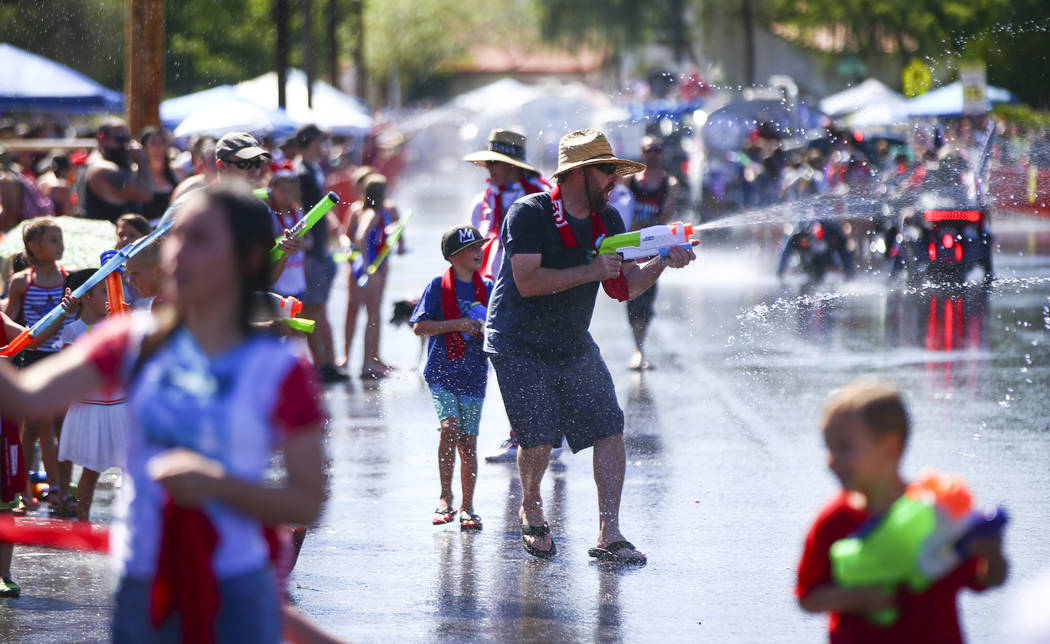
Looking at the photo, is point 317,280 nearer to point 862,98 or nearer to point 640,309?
point 640,309

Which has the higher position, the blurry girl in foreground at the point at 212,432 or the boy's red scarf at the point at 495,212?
the boy's red scarf at the point at 495,212

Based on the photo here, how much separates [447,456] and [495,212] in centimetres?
216

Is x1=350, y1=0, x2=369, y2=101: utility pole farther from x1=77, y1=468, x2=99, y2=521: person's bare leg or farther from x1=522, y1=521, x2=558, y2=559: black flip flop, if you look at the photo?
x1=522, y1=521, x2=558, y2=559: black flip flop

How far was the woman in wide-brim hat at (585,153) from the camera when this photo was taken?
606 cm

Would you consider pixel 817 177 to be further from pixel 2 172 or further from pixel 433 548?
pixel 433 548

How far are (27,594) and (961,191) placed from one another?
11.4m

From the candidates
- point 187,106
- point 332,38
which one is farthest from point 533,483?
point 332,38

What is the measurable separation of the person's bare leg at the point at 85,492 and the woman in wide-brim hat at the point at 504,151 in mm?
2787

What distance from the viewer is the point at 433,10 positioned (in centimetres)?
8375

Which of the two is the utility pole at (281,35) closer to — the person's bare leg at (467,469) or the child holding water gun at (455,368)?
the child holding water gun at (455,368)

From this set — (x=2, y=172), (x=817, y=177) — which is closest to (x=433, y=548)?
(x=2, y=172)

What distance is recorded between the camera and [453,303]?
7.02 metres

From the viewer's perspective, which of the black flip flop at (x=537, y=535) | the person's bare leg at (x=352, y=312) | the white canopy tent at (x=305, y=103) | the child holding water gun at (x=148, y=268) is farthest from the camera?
the white canopy tent at (x=305, y=103)

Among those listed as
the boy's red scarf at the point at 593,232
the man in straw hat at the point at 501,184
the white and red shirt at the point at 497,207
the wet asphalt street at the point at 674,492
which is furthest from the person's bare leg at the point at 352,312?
the boy's red scarf at the point at 593,232
